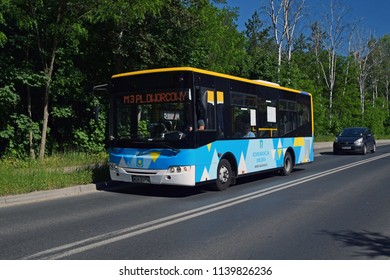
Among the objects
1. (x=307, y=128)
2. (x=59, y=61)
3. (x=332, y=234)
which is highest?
(x=59, y=61)

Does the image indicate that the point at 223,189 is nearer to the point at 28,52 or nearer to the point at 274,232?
the point at 274,232

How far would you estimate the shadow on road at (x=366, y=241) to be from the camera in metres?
5.46

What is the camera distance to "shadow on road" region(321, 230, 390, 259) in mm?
5456

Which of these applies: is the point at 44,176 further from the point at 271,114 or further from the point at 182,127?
the point at 271,114

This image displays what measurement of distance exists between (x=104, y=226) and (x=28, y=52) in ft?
35.6

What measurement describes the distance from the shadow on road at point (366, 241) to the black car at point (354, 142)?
19.1m

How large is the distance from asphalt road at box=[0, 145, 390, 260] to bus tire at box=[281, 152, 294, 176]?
8.67 feet

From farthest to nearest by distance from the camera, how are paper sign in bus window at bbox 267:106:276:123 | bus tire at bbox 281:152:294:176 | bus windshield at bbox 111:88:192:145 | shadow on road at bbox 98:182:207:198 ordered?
bus tire at bbox 281:152:294:176
paper sign in bus window at bbox 267:106:276:123
shadow on road at bbox 98:182:207:198
bus windshield at bbox 111:88:192:145

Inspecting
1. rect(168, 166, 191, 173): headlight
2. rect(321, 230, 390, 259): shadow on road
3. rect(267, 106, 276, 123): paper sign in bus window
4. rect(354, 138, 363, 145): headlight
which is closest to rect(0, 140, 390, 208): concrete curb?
rect(168, 166, 191, 173): headlight

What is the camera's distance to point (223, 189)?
35.6ft

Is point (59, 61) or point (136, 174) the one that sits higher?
point (59, 61)

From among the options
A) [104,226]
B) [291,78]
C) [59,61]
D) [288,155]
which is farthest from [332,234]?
[291,78]

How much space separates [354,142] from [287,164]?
1183 cm

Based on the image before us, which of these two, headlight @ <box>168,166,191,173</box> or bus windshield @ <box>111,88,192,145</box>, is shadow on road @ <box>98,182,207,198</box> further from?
bus windshield @ <box>111,88,192,145</box>
